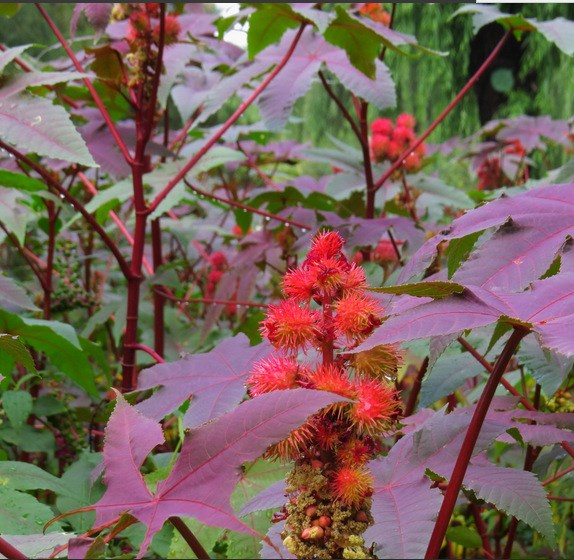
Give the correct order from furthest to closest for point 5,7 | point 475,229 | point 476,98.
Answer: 1. point 476,98
2. point 5,7
3. point 475,229

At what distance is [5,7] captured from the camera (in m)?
1.24

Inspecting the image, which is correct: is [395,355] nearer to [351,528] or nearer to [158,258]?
[351,528]

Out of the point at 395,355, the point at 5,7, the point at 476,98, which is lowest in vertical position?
the point at 476,98

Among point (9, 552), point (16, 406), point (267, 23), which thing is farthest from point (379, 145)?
point (9, 552)

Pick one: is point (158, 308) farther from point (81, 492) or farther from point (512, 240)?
point (512, 240)

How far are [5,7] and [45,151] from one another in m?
0.55

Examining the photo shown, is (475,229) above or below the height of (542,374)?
above

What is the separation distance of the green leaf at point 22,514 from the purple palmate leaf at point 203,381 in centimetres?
13

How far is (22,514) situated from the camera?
722mm

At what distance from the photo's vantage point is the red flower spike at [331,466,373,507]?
486 millimetres

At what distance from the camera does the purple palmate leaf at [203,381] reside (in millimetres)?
721

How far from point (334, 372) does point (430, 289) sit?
0.28ft

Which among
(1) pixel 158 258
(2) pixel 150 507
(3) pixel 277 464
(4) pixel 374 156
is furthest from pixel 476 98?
(2) pixel 150 507

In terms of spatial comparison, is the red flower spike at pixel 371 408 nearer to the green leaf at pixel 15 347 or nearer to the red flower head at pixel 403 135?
the green leaf at pixel 15 347
